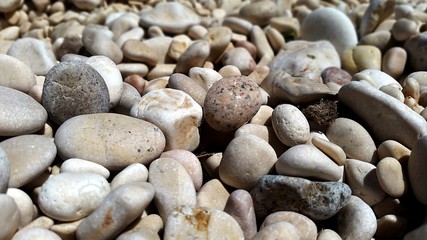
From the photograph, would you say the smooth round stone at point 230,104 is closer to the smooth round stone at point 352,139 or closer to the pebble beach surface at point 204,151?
the pebble beach surface at point 204,151

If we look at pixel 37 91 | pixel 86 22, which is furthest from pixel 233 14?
pixel 37 91

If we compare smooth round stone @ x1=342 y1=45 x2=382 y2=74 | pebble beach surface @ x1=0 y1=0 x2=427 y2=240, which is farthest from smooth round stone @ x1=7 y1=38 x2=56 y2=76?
smooth round stone @ x1=342 y1=45 x2=382 y2=74

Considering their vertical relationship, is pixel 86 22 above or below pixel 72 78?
below

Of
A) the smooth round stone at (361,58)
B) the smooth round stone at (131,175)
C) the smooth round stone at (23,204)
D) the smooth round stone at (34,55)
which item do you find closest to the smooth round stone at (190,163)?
the smooth round stone at (131,175)

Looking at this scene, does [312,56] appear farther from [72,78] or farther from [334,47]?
[72,78]

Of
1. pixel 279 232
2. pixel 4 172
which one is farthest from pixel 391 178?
pixel 4 172

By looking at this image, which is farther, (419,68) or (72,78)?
A: (419,68)

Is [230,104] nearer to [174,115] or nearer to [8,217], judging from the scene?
[174,115]
